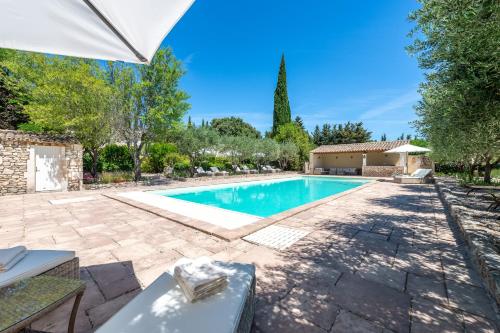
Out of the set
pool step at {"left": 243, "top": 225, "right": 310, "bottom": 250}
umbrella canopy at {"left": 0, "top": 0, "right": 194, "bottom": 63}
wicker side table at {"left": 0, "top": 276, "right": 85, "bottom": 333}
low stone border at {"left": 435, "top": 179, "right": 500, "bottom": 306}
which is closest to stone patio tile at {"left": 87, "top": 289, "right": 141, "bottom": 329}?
wicker side table at {"left": 0, "top": 276, "right": 85, "bottom": 333}

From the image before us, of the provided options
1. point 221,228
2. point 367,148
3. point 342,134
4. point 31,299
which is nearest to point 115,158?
point 221,228

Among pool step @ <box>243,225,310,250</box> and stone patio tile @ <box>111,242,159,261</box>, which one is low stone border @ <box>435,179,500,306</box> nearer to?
pool step @ <box>243,225,310,250</box>

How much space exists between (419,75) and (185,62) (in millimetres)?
11348

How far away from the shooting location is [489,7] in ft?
9.78

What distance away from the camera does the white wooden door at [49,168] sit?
9445 millimetres

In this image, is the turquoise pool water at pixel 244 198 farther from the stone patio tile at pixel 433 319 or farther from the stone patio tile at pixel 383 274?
the stone patio tile at pixel 433 319

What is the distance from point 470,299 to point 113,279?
3.97 m

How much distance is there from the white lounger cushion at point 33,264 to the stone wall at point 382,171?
70.2 ft

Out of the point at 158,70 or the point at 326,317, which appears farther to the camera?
the point at 158,70

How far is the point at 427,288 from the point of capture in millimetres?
2506

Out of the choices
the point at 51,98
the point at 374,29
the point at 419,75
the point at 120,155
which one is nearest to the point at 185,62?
the point at 51,98

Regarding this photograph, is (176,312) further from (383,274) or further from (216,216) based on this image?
(216,216)

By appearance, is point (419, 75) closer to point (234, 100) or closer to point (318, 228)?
point (318, 228)

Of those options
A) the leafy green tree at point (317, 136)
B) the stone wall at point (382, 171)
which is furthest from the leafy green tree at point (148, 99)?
the leafy green tree at point (317, 136)
